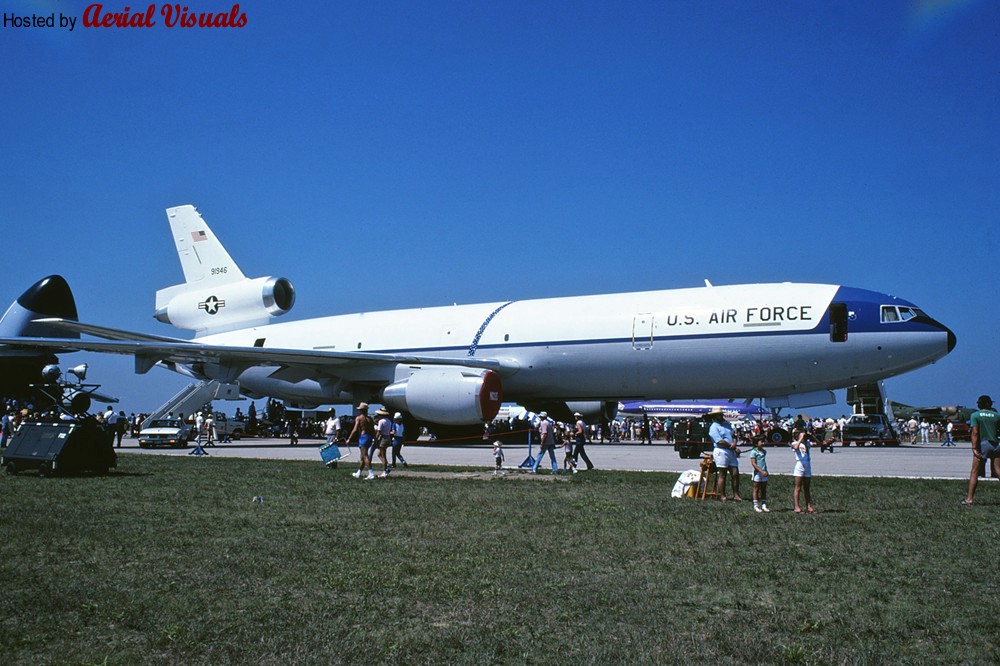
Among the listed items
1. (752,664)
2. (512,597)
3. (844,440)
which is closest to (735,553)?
(512,597)

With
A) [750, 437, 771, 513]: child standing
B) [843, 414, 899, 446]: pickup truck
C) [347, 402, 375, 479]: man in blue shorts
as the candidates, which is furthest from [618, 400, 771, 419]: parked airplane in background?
[750, 437, 771, 513]: child standing

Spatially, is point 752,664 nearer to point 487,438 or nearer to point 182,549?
point 182,549

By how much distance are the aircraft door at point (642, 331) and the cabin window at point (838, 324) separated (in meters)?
5.00

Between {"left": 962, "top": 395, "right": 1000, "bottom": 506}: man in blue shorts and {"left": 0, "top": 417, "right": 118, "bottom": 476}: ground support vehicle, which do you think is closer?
{"left": 962, "top": 395, "right": 1000, "bottom": 506}: man in blue shorts

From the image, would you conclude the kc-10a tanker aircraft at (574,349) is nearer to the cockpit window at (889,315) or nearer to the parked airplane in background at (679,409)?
the cockpit window at (889,315)

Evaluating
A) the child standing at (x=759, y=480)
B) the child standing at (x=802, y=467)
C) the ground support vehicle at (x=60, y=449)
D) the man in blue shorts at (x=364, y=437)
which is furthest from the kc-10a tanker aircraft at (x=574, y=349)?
the child standing at (x=802, y=467)

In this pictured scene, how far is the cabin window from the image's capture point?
23.9 m

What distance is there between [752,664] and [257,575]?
163 inches

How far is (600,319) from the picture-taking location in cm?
2744

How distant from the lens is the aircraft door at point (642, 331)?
85.9 ft

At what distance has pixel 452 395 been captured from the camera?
2602cm

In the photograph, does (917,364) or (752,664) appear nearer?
(752,664)

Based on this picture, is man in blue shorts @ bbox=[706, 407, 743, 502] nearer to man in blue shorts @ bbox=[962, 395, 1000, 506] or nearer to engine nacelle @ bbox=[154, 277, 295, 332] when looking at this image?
man in blue shorts @ bbox=[962, 395, 1000, 506]

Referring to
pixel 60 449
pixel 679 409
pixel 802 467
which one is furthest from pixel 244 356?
pixel 679 409
